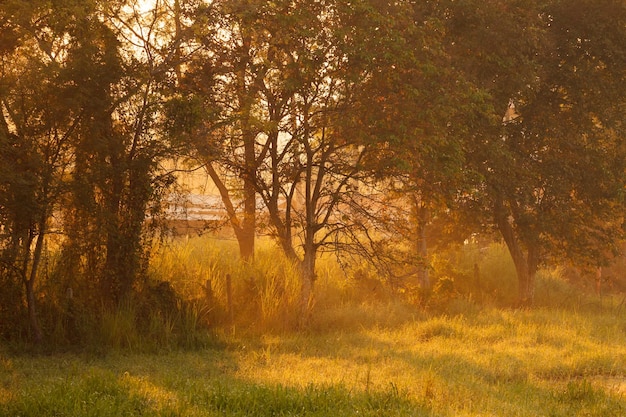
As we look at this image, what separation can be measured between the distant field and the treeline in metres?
1.87

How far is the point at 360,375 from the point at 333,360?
4.70 feet

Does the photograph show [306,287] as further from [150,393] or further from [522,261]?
[522,261]

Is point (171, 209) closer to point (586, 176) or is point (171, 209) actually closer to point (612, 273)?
point (586, 176)

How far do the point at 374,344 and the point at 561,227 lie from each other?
7.42m

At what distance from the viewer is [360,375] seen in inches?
430

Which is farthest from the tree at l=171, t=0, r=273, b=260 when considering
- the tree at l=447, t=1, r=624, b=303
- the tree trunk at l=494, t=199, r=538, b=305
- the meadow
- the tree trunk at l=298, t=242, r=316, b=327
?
the tree trunk at l=494, t=199, r=538, b=305

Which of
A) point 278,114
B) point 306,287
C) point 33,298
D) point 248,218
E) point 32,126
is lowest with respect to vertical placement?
point 33,298

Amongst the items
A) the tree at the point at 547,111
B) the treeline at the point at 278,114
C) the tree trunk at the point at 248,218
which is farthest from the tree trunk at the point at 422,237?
the tree trunk at the point at 248,218

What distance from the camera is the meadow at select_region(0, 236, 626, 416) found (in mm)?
8789

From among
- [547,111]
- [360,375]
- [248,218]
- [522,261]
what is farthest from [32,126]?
[522,261]

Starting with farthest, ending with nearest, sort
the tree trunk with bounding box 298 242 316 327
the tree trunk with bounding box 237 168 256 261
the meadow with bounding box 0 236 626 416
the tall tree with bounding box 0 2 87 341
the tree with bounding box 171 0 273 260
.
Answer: the tree trunk with bounding box 237 168 256 261
the tree trunk with bounding box 298 242 316 327
the tree with bounding box 171 0 273 260
the tall tree with bounding box 0 2 87 341
the meadow with bounding box 0 236 626 416

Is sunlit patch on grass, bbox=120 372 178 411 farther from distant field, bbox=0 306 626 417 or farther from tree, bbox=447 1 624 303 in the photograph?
tree, bbox=447 1 624 303

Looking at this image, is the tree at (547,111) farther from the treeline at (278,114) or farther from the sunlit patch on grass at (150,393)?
the sunlit patch on grass at (150,393)

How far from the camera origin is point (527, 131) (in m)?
18.6
